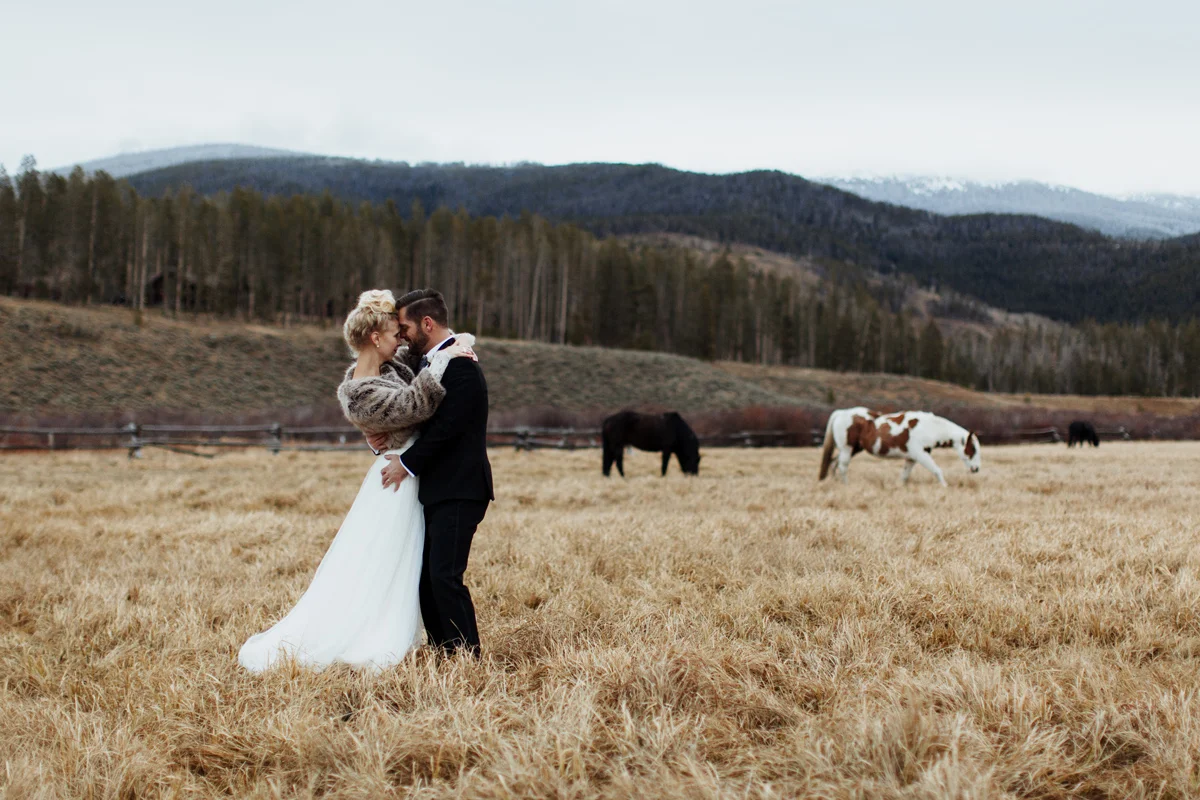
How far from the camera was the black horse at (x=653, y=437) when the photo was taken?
54.0 feet

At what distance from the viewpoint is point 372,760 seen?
8.54 ft

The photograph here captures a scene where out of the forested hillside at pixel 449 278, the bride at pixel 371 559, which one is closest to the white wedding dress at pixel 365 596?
the bride at pixel 371 559

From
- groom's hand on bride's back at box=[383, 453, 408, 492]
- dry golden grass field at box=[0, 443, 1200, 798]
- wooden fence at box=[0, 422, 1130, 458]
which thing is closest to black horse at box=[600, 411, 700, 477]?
dry golden grass field at box=[0, 443, 1200, 798]

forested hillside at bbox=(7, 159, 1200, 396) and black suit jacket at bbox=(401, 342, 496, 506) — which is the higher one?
forested hillside at bbox=(7, 159, 1200, 396)

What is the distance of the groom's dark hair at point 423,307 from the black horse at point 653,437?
12.5 meters

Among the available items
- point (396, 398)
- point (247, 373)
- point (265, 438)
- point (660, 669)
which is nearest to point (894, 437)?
point (660, 669)

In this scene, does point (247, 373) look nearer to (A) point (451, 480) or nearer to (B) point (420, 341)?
(B) point (420, 341)

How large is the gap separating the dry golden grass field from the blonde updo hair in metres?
1.61

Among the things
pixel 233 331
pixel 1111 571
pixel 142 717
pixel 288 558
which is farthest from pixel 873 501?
pixel 233 331

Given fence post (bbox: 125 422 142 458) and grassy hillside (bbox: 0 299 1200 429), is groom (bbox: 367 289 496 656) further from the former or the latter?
grassy hillside (bbox: 0 299 1200 429)

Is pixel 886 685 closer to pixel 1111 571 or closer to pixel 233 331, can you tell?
pixel 1111 571

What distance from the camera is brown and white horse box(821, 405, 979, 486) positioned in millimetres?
13852

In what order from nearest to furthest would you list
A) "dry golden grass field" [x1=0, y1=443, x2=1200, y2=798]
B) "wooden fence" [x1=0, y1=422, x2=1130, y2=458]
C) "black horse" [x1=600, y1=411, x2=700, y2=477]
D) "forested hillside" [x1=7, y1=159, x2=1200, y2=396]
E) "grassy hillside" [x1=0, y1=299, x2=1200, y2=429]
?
"dry golden grass field" [x1=0, y1=443, x2=1200, y2=798]
"black horse" [x1=600, y1=411, x2=700, y2=477]
"wooden fence" [x1=0, y1=422, x2=1130, y2=458]
"grassy hillside" [x1=0, y1=299, x2=1200, y2=429]
"forested hillside" [x1=7, y1=159, x2=1200, y2=396]

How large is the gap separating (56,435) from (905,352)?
94645 millimetres
